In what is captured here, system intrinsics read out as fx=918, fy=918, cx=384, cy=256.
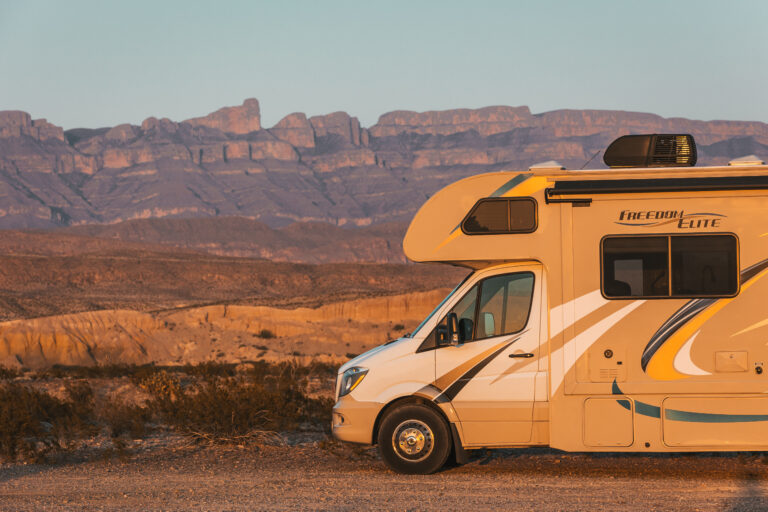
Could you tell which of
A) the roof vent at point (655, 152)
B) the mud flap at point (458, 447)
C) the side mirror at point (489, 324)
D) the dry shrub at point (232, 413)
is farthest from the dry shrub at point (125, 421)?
the roof vent at point (655, 152)

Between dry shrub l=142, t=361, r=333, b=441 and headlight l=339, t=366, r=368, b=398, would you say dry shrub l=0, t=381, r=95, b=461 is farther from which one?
headlight l=339, t=366, r=368, b=398

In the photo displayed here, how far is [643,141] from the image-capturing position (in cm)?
962

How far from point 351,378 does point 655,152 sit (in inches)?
156

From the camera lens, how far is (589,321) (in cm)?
909

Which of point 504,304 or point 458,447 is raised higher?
point 504,304

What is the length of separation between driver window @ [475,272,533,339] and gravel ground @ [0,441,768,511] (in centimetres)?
154

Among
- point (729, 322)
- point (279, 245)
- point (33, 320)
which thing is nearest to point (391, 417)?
point (729, 322)

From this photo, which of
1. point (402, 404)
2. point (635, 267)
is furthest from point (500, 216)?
point (402, 404)

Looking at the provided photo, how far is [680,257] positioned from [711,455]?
294cm

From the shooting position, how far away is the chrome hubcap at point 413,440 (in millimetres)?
9477

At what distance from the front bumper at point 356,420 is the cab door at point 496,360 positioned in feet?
2.55

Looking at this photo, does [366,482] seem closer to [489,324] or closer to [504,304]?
[489,324]

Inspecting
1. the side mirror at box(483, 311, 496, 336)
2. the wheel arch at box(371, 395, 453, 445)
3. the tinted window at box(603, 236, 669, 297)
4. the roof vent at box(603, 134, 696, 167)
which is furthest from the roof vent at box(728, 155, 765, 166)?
the wheel arch at box(371, 395, 453, 445)

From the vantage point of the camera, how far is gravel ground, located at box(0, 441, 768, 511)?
821 cm
